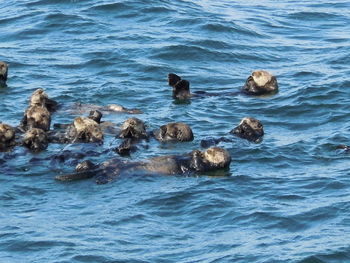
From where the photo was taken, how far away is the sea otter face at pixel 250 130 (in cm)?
1498

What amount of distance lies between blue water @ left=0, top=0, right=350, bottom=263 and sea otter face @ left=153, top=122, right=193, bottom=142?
160 mm

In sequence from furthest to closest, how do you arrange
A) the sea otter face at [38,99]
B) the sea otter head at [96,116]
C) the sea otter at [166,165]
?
the sea otter face at [38,99], the sea otter head at [96,116], the sea otter at [166,165]

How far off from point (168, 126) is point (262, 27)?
32.1 feet

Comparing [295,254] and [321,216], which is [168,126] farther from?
[295,254]

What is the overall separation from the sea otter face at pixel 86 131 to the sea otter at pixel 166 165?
129cm

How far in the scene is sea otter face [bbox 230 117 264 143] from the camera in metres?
15.0

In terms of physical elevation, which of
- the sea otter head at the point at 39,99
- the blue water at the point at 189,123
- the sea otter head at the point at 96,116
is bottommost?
the blue water at the point at 189,123

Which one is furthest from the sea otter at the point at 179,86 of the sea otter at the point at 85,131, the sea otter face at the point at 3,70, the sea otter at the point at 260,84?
the sea otter face at the point at 3,70

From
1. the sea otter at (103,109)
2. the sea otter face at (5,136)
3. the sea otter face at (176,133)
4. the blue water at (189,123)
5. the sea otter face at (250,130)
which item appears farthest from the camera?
the sea otter at (103,109)

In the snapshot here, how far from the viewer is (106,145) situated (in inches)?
573

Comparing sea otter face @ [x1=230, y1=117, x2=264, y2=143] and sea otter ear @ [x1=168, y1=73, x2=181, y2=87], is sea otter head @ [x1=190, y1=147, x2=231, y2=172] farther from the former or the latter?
sea otter ear @ [x1=168, y1=73, x2=181, y2=87]

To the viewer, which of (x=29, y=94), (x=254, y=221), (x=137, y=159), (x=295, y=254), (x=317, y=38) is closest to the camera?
(x=295, y=254)

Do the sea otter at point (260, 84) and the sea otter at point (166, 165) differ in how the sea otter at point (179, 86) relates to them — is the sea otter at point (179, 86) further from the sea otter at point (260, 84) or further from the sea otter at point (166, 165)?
the sea otter at point (166, 165)

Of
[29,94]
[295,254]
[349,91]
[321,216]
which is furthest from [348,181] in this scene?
[29,94]
